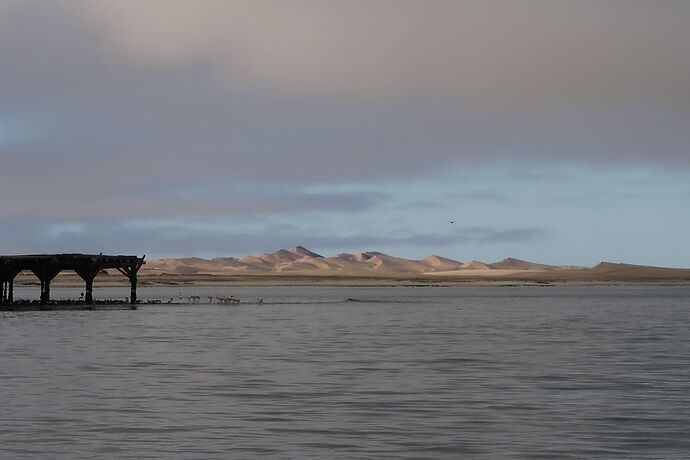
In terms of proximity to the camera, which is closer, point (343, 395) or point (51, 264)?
point (343, 395)

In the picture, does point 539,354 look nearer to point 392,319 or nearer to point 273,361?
point 273,361

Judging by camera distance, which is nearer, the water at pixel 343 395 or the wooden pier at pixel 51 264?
the water at pixel 343 395

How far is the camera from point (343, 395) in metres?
34.4

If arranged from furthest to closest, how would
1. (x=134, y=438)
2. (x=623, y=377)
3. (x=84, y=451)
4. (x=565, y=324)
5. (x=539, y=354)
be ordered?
1. (x=565, y=324)
2. (x=539, y=354)
3. (x=623, y=377)
4. (x=134, y=438)
5. (x=84, y=451)

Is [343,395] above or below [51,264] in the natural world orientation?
below

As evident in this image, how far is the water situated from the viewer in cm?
2520

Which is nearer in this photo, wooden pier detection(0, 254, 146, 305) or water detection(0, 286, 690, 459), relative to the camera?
water detection(0, 286, 690, 459)

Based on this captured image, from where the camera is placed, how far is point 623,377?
132 ft

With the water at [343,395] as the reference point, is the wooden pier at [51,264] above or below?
above

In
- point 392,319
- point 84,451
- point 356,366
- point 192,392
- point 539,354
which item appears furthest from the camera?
point 392,319

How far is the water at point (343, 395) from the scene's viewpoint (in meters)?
25.2

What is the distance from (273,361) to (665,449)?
81.8ft

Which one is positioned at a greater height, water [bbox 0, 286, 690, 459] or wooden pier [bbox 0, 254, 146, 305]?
wooden pier [bbox 0, 254, 146, 305]

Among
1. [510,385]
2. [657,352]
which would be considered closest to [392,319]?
[657,352]
